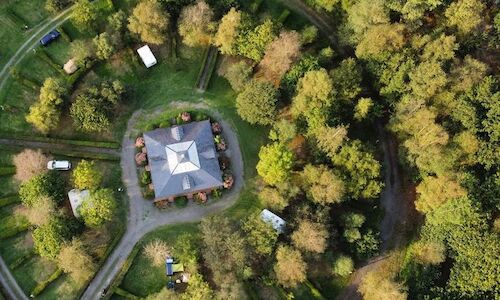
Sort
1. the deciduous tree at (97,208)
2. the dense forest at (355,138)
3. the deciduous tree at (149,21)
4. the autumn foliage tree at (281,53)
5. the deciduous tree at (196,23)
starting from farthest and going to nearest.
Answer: the deciduous tree at (196,23), the deciduous tree at (149,21), the autumn foliage tree at (281,53), the dense forest at (355,138), the deciduous tree at (97,208)

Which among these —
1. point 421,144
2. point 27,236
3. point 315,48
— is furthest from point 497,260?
point 27,236

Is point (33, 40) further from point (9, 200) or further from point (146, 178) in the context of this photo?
point (146, 178)

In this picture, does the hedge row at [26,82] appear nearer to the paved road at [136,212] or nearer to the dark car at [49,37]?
the dark car at [49,37]

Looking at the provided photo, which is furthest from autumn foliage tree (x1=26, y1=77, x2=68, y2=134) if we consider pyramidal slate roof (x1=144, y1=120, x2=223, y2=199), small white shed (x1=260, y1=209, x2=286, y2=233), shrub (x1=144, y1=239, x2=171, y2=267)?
small white shed (x1=260, y1=209, x2=286, y2=233)

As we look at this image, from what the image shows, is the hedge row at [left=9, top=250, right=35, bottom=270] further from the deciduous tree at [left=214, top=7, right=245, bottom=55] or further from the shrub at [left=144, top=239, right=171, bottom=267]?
the deciduous tree at [left=214, top=7, right=245, bottom=55]

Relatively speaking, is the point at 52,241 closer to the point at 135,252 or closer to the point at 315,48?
the point at 135,252

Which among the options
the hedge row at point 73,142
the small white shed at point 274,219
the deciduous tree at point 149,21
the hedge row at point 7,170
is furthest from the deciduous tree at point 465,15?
the hedge row at point 7,170
